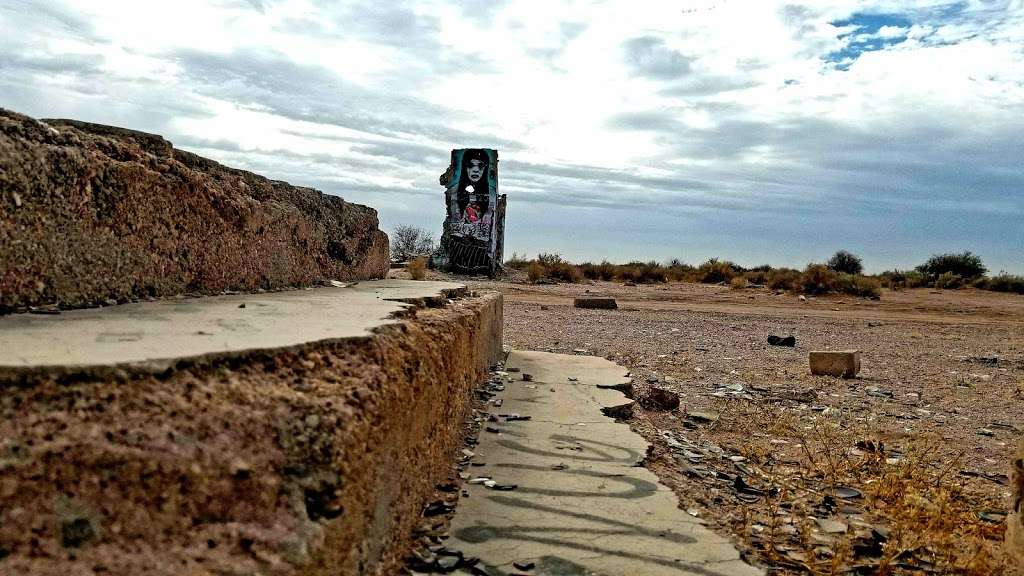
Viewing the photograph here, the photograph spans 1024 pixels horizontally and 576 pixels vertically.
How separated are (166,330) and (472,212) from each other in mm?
18475

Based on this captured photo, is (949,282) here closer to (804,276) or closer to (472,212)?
(804,276)

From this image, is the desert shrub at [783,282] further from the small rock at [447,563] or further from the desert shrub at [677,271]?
the small rock at [447,563]

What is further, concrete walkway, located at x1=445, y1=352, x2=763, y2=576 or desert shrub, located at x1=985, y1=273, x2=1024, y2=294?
desert shrub, located at x1=985, y1=273, x2=1024, y2=294

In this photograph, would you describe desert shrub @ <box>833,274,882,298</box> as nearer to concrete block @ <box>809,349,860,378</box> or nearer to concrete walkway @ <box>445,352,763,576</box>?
concrete block @ <box>809,349,860,378</box>

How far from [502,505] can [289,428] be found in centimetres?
128

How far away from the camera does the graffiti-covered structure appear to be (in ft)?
65.4

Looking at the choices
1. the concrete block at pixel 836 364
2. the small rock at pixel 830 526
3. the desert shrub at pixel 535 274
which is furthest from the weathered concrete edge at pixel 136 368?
the desert shrub at pixel 535 274

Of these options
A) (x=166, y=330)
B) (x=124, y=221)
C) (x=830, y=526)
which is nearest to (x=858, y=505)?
(x=830, y=526)

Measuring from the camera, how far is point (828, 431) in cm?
425

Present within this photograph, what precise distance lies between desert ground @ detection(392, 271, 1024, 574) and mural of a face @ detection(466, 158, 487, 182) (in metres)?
9.45

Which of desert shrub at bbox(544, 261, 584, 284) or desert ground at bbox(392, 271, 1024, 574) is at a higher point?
desert shrub at bbox(544, 261, 584, 284)

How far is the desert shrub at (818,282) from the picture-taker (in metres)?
18.1

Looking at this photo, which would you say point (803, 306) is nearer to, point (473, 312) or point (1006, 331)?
point (1006, 331)

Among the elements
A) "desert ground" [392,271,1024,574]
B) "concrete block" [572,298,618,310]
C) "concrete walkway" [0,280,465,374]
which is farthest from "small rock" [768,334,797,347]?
"concrete walkway" [0,280,465,374]
